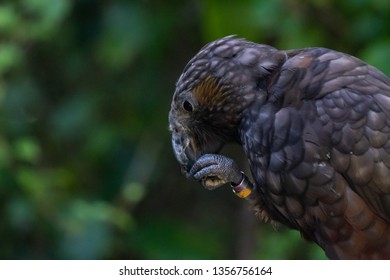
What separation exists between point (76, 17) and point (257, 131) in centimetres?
181

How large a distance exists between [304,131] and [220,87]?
0.79 feet

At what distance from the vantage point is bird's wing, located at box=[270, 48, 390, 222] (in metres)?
2.11

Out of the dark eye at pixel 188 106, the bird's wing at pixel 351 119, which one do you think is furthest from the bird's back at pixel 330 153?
the dark eye at pixel 188 106

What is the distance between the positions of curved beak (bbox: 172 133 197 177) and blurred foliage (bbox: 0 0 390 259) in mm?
893

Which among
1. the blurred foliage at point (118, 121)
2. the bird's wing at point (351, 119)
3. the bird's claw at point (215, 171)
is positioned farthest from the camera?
the blurred foliage at point (118, 121)

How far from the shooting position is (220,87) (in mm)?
2213

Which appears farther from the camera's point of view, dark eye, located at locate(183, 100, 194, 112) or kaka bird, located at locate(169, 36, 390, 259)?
dark eye, located at locate(183, 100, 194, 112)

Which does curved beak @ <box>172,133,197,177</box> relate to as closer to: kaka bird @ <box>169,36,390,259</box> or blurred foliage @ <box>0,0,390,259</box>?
kaka bird @ <box>169,36,390,259</box>

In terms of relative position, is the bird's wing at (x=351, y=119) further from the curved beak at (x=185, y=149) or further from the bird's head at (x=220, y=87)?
the curved beak at (x=185, y=149)

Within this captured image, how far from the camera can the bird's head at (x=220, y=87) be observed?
2.20 meters

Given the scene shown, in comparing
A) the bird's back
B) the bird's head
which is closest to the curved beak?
the bird's head

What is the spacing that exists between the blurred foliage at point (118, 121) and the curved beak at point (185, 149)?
2.93 feet

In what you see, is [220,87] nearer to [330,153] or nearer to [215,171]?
[215,171]
